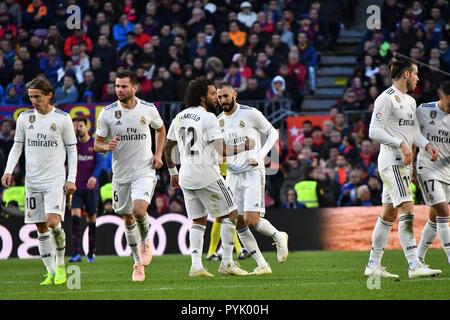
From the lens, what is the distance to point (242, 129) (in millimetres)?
15203

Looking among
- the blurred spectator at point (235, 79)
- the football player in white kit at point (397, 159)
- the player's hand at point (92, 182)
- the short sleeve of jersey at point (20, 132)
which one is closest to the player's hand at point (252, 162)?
the football player in white kit at point (397, 159)

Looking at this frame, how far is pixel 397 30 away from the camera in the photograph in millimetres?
25641

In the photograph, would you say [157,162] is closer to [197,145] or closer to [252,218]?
[197,145]

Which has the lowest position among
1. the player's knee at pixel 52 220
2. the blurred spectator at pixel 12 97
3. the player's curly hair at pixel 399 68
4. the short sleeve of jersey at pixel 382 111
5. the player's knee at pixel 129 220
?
the player's knee at pixel 129 220

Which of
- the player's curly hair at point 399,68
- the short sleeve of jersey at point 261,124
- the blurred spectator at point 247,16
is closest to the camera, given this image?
the player's curly hair at point 399,68

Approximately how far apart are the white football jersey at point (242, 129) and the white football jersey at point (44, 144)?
2.39 metres

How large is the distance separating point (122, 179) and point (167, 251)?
771cm

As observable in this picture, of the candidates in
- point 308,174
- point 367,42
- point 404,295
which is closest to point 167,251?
point 308,174

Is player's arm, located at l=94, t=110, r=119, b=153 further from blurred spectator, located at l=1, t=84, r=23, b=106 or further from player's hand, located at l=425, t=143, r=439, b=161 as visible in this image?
blurred spectator, located at l=1, t=84, r=23, b=106

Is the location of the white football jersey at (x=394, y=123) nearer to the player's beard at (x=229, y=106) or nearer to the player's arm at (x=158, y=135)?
the player's beard at (x=229, y=106)

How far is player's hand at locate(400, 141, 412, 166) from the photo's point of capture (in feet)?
42.0

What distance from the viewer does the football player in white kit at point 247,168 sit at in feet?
49.0

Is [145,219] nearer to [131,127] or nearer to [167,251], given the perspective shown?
[131,127]

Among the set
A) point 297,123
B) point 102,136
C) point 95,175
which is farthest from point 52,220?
point 297,123
